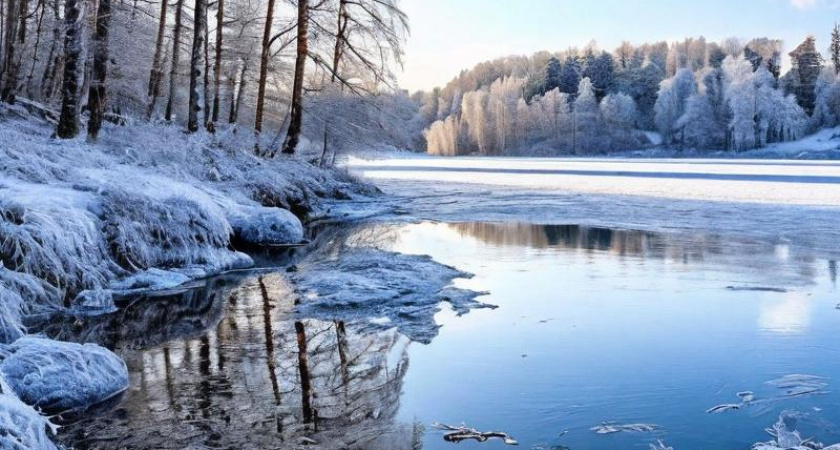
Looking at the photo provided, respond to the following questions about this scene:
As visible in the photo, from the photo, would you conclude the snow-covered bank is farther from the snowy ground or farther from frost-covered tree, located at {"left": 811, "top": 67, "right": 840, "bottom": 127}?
frost-covered tree, located at {"left": 811, "top": 67, "right": 840, "bottom": 127}

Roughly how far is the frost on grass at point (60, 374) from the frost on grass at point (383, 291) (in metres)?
2.42

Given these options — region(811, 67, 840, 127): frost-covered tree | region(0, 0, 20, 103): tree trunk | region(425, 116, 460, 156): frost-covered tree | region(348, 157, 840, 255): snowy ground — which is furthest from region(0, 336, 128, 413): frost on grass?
region(425, 116, 460, 156): frost-covered tree

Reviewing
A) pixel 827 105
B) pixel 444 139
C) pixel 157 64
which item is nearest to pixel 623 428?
pixel 157 64

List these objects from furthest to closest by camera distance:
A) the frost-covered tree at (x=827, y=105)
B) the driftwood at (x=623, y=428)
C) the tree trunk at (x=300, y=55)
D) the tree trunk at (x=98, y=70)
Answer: the frost-covered tree at (x=827, y=105)
the tree trunk at (x=300, y=55)
the tree trunk at (x=98, y=70)
the driftwood at (x=623, y=428)

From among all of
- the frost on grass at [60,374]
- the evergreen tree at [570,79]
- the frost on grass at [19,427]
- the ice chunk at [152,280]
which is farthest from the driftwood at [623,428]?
the evergreen tree at [570,79]

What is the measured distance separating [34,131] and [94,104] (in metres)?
1.37

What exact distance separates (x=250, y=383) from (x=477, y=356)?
1.86 metres

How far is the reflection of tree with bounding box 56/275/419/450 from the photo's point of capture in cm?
461

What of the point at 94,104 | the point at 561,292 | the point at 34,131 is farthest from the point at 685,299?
the point at 34,131

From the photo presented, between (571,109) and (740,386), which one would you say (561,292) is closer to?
(740,386)

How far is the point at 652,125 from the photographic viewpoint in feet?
308

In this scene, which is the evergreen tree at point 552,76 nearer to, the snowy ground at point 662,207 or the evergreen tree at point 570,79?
the evergreen tree at point 570,79

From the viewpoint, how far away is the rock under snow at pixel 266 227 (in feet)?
42.8

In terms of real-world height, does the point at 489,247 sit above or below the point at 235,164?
below
